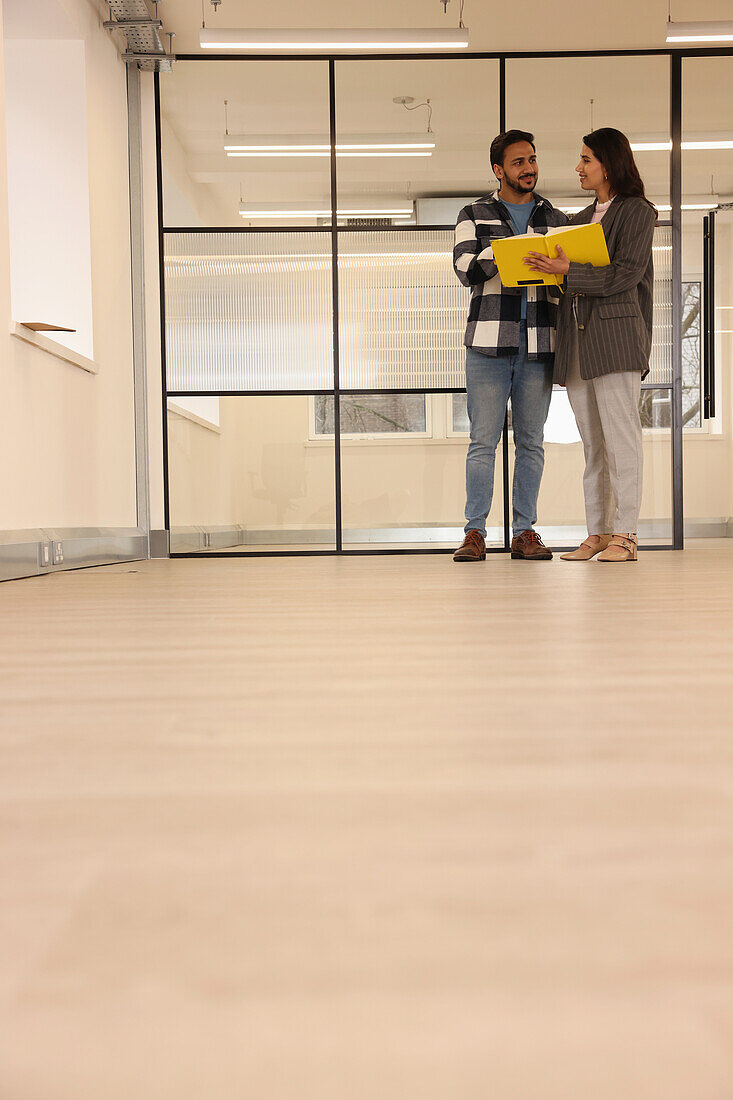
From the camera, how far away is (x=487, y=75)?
14.9ft

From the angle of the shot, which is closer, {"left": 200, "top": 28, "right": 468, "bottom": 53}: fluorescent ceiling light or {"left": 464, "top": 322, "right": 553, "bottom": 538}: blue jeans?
{"left": 464, "top": 322, "right": 553, "bottom": 538}: blue jeans

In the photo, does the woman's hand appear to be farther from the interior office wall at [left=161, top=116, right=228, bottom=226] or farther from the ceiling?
the interior office wall at [left=161, top=116, right=228, bottom=226]

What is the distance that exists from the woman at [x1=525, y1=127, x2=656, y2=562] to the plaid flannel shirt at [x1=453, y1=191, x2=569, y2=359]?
0.29 metres

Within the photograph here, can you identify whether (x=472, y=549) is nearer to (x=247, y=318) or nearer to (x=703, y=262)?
(x=247, y=318)

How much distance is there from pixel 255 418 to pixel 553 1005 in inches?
178

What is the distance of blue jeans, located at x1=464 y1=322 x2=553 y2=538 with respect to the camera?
3.54 m

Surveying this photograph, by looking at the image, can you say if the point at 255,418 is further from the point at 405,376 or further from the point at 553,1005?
the point at 553,1005

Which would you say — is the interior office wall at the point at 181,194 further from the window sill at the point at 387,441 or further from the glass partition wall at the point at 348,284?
the window sill at the point at 387,441

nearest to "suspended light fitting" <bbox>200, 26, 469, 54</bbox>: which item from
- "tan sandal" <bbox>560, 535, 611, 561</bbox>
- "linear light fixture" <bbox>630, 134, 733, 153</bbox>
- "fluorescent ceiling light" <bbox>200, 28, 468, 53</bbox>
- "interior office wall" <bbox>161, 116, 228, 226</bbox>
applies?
"fluorescent ceiling light" <bbox>200, 28, 468, 53</bbox>

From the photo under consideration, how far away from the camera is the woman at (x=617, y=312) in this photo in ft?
10.2

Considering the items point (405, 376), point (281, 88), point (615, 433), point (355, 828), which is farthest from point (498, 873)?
point (281, 88)

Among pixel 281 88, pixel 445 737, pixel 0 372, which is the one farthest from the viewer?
pixel 281 88

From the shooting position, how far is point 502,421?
11.8ft

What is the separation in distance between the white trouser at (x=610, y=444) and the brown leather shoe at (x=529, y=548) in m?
0.18
